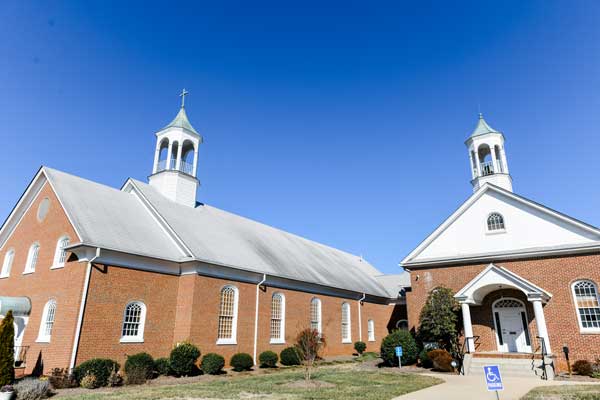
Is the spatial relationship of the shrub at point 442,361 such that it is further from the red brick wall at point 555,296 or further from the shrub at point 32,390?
the shrub at point 32,390

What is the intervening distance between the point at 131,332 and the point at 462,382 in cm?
1398

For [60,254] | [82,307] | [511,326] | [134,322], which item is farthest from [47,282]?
[511,326]

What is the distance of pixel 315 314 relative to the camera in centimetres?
2816

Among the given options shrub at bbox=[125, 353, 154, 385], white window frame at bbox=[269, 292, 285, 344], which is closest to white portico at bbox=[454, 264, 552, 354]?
white window frame at bbox=[269, 292, 285, 344]

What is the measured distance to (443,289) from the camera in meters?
22.7

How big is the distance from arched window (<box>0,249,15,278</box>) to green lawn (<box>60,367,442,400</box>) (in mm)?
12626

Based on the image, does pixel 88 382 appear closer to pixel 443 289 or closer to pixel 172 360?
Answer: pixel 172 360

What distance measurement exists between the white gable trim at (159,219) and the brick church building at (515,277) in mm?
12768

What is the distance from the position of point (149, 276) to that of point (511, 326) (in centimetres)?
1836

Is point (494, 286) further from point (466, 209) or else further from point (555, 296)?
point (466, 209)

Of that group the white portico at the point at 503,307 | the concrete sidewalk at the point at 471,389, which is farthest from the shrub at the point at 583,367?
the concrete sidewalk at the point at 471,389

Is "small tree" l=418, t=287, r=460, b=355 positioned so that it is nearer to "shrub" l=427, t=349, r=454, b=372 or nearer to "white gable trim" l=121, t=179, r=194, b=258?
"shrub" l=427, t=349, r=454, b=372

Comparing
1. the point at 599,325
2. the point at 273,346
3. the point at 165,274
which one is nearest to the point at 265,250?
the point at 273,346

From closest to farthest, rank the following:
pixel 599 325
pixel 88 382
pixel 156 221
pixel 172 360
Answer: pixel 88 382 → pixel 172 360 → pixel 599 325 → pixel 156 221
